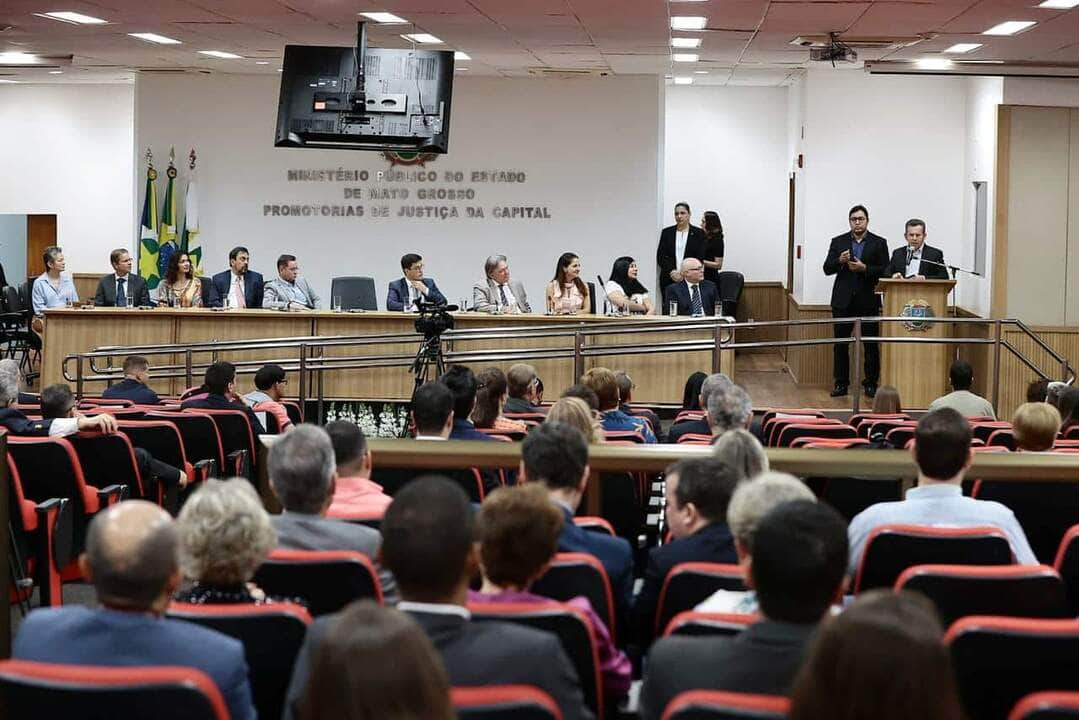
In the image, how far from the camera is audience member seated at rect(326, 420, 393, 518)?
420 cm

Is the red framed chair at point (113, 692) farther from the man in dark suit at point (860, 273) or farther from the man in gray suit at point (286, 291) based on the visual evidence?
the man in dark suit at point (860, 273)

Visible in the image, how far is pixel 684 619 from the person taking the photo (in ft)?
9.16

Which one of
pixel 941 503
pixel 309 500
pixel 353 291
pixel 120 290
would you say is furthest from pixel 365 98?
pixel 941 503

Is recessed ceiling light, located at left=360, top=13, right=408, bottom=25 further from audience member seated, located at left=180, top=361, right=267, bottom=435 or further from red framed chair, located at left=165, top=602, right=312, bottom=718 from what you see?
red framed chair, located at left=165, top=602, right=312, bottom=718

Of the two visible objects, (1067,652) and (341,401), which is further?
(341,401)

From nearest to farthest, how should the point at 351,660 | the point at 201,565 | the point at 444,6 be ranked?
the point at 351,660 → the point at 201,565 → the point at 444,6

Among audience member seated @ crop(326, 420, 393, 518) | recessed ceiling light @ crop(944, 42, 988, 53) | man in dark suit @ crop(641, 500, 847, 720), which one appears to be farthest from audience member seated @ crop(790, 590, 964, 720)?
recessed ceiling light @ crop(944, 42, 988, 53)

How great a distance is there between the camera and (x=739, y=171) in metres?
18.4

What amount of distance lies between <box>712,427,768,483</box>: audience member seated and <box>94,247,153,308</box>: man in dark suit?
996cm

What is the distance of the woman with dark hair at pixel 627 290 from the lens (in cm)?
1278

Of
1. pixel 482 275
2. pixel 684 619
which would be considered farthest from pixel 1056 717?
pixel 482 275

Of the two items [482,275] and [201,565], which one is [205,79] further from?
[201,565]

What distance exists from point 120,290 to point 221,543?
1083cm

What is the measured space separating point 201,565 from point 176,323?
999 cm
